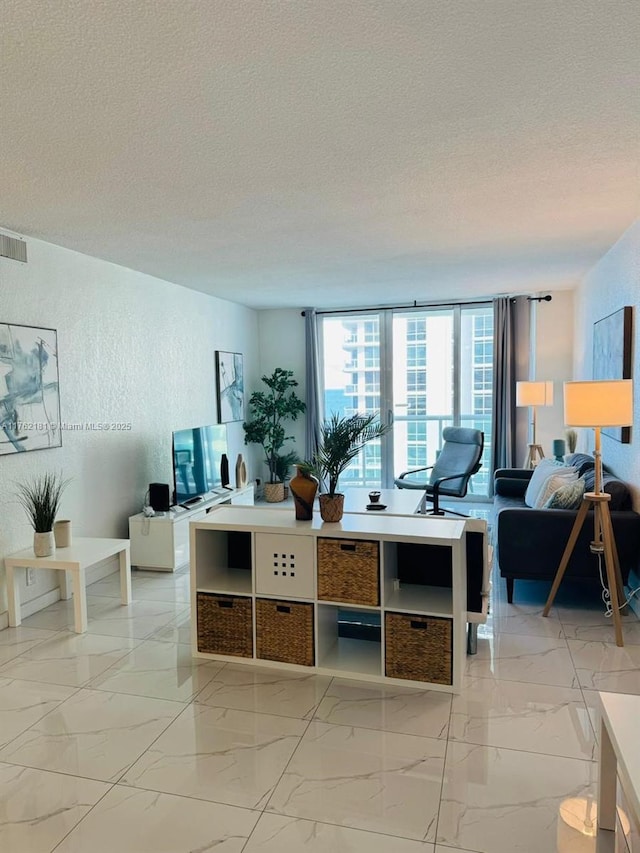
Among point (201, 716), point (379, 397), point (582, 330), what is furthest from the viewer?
point (379, 397)

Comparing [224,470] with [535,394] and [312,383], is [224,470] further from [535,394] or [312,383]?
[535,394]

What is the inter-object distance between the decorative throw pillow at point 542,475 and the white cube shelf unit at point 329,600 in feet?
5.98

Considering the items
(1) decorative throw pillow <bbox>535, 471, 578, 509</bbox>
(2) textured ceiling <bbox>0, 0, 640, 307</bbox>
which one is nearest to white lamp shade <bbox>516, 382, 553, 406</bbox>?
(1) decorative throw pillow <bbox>535, 471, 578, 509</bbox>

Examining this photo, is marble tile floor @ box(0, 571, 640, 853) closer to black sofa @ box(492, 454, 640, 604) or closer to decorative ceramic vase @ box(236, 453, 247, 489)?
black sofa @ box(492, 454, 640, 604)

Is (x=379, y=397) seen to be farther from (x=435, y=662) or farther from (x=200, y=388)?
(x=435, y=662)

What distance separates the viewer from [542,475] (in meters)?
4.82

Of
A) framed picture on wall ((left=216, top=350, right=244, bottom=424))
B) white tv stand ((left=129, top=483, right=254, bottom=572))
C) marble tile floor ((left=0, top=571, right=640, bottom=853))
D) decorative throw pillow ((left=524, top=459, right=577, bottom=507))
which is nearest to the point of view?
marble tile floor ((left=0, top=571, right=640, bottom=853))

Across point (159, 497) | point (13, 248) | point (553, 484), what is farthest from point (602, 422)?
point (13, 248)

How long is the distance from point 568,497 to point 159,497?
121 inches

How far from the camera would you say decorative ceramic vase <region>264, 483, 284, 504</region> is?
23.8 feet

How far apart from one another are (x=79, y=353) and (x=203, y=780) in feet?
10.2

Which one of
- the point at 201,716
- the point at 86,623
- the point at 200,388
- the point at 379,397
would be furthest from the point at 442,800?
the point at 379,397

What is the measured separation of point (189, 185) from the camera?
288 centimetres

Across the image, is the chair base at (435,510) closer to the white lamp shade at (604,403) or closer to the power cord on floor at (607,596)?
the power cord on floor at (607,596)
